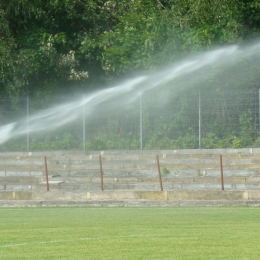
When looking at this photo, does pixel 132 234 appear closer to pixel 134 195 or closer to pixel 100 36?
pixel 134 195

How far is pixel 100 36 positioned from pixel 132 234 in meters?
28.8

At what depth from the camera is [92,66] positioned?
1708 inches

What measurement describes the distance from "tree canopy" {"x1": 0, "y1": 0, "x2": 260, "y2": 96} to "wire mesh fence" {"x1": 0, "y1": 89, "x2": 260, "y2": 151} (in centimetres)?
276

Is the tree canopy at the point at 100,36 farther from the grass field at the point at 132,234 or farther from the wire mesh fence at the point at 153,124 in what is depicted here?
the grass field at the point at 132,234

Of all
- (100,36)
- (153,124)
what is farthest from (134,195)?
(100,36)

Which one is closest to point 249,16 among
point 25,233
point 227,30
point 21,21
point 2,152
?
point 227,30

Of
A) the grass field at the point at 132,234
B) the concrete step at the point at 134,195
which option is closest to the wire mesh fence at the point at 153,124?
the concrete step at the point at 134,195

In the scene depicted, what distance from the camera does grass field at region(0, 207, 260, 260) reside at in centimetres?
1197

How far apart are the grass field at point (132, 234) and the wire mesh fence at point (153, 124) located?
12.0 metres

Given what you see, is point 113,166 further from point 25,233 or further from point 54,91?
point 25,233

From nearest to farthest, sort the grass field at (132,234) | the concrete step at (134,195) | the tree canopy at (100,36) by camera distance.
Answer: the grass field at (132,234) < the concrete step at (134,195) < the tree canopy at (100,36)

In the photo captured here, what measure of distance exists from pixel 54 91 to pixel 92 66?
2.77 metres

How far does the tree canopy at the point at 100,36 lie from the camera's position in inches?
1495

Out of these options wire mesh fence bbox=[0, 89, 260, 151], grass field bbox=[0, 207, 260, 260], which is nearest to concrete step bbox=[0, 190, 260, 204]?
grass field bbox=[0, 207, 260, 260]
